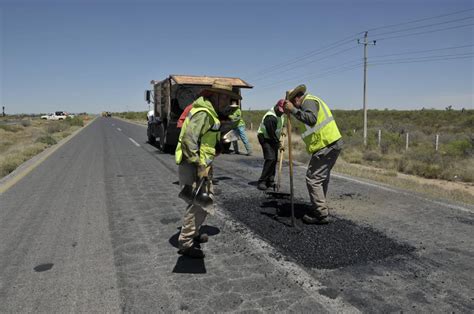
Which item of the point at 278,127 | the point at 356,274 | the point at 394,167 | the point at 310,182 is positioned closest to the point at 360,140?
the point at 394,167

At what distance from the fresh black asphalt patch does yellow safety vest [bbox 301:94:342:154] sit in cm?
109

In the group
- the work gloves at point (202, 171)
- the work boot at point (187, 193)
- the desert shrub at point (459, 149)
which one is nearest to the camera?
the work gloves at point (202, 171)

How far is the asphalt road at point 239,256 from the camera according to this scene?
3191 mm

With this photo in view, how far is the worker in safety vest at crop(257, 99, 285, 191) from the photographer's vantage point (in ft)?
26.1

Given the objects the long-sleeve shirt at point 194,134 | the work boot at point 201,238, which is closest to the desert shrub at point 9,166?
the work boot at point 201,238

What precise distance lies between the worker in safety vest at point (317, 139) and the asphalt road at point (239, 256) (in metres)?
0.31

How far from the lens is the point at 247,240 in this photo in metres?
4.66

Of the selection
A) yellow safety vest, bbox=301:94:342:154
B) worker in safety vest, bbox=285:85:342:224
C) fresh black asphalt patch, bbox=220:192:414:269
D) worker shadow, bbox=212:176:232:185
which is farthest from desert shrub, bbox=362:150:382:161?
yellow safety vest, bbox=301:94:342:154

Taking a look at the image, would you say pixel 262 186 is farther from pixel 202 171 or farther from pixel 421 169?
pixel 421 169

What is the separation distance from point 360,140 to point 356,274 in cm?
1951

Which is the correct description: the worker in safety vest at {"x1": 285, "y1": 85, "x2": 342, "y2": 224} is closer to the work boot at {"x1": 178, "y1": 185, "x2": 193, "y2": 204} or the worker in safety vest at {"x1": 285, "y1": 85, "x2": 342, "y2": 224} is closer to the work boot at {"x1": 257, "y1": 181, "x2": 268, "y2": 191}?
the work boot at {"x1": 178, "y1": 185, "x2": 193, "y2": 204}

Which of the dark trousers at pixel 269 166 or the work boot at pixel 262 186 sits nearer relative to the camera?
the work boot at pixel 262 186

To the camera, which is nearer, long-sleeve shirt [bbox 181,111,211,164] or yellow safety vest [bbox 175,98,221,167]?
long-sleeve shirt [bbox 181,111,211,164]

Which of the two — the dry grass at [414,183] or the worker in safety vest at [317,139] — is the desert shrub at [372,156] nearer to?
the dry grass at [414,183]
